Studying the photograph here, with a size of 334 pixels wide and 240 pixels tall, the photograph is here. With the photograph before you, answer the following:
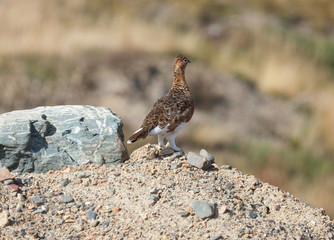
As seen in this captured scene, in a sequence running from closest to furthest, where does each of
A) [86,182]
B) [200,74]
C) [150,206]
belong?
[150,206] < [86,182] < [200,74]

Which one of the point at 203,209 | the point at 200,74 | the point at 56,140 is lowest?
the point at 56,140

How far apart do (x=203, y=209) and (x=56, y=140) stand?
1493mm

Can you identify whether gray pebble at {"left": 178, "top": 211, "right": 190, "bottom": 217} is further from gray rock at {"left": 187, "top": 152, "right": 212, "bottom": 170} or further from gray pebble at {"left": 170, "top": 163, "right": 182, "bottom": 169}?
gray rock at {"left": 187, "top": 152, "right": 212, "bottom": 170}

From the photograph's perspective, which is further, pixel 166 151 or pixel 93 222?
pixel 166 151

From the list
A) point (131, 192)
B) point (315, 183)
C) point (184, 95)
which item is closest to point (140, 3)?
point (315, 183)

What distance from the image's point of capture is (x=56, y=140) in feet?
15.3

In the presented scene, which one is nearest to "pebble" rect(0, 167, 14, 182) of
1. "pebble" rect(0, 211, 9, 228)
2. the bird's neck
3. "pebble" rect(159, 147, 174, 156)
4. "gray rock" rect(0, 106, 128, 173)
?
"gray rock" rect(0, 106, 128, 173)

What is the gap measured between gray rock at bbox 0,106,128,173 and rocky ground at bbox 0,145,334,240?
0.35 feet

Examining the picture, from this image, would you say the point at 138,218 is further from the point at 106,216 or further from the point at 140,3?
the point at 140,3

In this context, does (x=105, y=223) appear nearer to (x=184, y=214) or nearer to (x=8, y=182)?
(x=184, y=214)

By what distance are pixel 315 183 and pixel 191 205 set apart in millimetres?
5126

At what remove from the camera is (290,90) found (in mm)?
14203

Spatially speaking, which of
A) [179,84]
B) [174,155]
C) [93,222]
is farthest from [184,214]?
[179,84]

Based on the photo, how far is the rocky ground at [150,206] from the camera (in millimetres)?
3896
